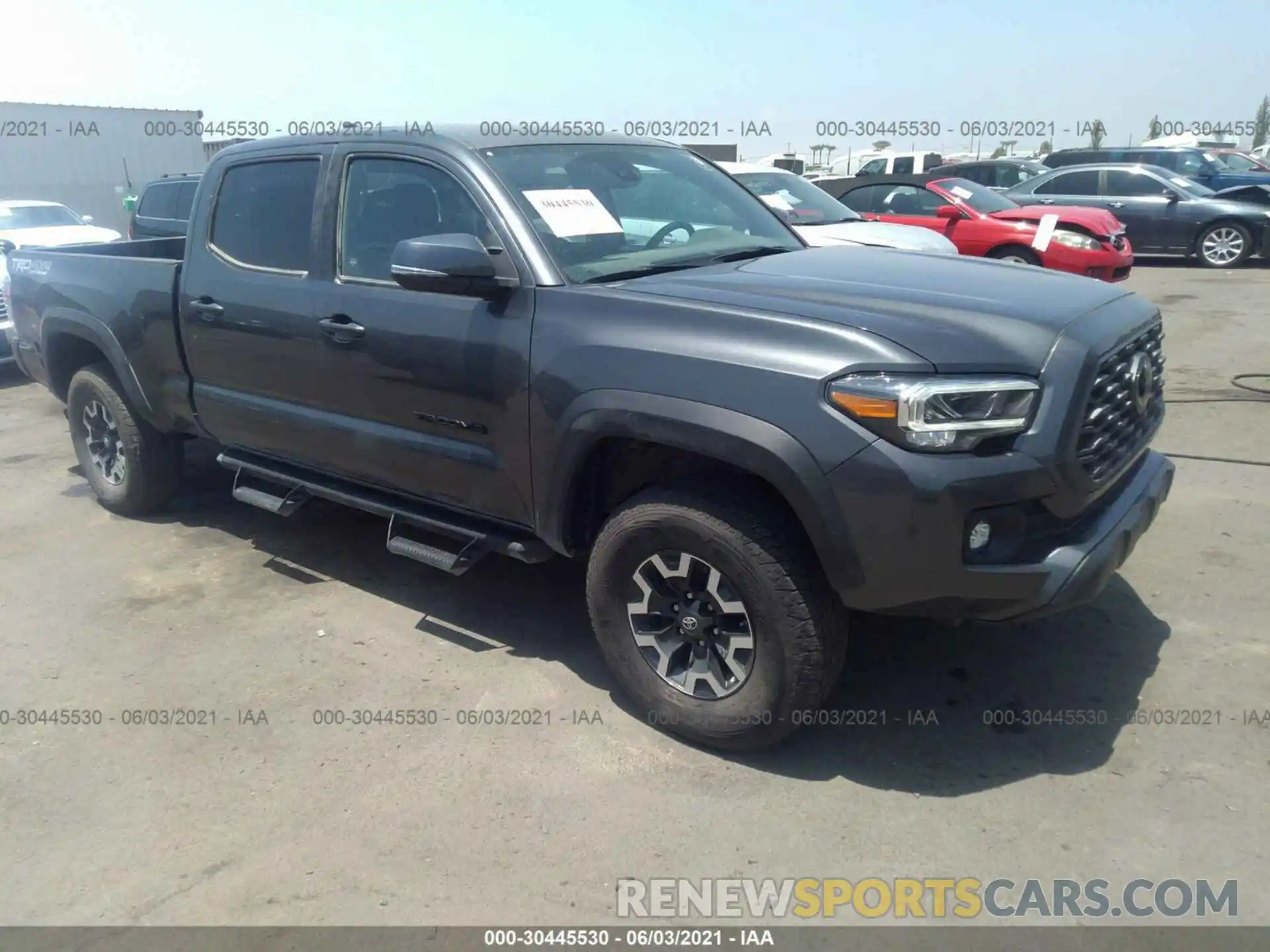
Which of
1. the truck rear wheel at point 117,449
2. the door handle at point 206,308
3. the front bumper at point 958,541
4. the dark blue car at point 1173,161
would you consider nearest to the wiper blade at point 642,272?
the front bumper at point 958,541

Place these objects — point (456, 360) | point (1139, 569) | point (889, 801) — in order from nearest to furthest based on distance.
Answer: point (889, 801)
point (456, 360)
point (1139, 569)

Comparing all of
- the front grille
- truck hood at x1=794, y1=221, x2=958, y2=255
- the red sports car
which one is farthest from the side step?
the red sports car

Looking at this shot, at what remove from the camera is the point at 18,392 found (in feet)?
31.0

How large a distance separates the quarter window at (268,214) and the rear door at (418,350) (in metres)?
0.20

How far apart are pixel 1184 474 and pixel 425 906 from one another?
4.68m

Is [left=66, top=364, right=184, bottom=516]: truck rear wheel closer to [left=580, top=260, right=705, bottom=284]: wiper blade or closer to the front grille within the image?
[left=580, top=260, right=705, bottom=284]: wiper blade

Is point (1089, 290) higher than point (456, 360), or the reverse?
point (1089, 290)

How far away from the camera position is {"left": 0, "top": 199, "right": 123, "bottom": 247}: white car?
38.7ft

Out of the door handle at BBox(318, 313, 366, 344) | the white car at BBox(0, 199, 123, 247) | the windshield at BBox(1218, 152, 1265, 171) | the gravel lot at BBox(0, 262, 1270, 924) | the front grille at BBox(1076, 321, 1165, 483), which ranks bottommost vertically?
the gravel lot at BBox(0, 262, 1270, 924)

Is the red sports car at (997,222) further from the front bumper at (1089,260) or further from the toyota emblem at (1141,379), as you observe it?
the toyota emblem at (1141,379)

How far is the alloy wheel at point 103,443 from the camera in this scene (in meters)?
5.71

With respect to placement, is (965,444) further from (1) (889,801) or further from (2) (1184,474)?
(2) (1184,474)

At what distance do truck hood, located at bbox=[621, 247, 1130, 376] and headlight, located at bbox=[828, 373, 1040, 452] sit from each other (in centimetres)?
7
